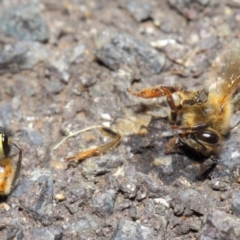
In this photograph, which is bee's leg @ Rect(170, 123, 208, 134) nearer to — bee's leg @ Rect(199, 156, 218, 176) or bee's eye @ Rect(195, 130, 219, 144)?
bee's eye @ Rect(195, 130, 219, 144)

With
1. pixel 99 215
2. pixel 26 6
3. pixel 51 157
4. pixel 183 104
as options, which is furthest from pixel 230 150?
pixel 26 6

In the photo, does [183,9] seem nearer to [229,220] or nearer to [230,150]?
[230,150]

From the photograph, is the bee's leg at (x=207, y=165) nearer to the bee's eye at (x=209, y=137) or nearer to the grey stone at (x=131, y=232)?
the bee's eye at (x=209, y=137)

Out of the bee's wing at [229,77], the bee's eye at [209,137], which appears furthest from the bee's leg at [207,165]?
A: the bee's wing at [229,77]

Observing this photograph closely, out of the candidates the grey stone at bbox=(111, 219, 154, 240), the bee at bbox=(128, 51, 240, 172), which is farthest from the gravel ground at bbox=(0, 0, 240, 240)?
the bee at bbox=(128, 51, 240, 172)

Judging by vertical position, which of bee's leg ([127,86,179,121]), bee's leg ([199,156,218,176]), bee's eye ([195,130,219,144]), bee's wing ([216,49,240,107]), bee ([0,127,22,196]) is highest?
bee's wing ([216,49,240,107])

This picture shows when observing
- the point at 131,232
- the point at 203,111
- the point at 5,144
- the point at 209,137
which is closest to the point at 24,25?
the point at 5,144
